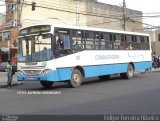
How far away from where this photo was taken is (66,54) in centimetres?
1961

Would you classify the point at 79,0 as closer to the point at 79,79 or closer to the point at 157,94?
the point at 79,79

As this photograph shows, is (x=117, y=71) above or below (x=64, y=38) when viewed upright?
below

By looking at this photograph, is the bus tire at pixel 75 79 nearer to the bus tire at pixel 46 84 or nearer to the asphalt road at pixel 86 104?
the bus tire at pixel 46 84

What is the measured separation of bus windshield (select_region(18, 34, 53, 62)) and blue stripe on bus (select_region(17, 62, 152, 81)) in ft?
2.69

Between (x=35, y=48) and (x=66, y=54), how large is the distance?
1.55 m

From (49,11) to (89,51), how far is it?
120 ft

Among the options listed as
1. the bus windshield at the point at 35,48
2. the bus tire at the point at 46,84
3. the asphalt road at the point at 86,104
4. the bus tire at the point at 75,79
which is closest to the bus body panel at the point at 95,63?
the bus tire at the point at 75,79

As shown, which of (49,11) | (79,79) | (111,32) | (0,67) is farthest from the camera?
(49,11)

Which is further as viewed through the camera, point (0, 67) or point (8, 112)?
point (0, 67)

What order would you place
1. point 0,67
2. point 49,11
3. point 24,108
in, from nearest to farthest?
point 24,108 < point 0,67 < point 49,11

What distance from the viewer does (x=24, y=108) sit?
1280cm

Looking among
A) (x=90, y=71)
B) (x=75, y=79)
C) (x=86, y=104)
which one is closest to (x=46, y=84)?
(x=75, y=79)

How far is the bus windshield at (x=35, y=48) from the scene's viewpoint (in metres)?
18.8

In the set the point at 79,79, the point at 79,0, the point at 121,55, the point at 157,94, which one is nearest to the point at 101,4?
the point at 79,0
